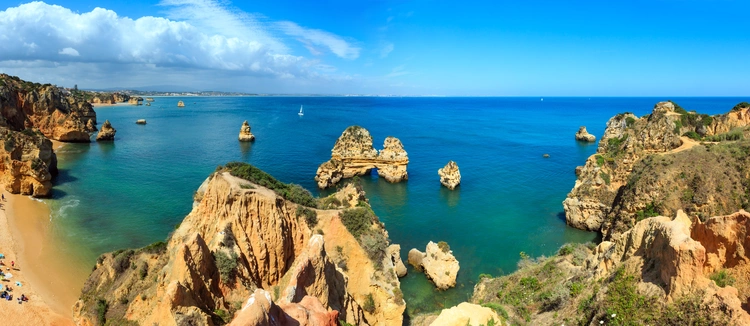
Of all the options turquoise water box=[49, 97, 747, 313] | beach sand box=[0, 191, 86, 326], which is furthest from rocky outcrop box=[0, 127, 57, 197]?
beach sand box=[0, 191, 86, 326]

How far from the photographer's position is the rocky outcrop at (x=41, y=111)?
66825 millimetres

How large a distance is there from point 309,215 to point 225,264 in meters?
5.15

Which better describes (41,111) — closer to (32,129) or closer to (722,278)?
(32,129)

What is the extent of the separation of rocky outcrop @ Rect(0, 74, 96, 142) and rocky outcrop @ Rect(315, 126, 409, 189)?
198 feet

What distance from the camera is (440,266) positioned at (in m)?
26.0

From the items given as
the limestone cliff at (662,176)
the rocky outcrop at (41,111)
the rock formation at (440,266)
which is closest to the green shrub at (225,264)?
the rock formation at (440,266)

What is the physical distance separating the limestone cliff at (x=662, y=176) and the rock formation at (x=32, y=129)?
5744cm

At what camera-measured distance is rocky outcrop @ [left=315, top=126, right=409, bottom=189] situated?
51156 millimetres

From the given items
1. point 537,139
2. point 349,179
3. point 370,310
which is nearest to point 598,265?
point 370,310

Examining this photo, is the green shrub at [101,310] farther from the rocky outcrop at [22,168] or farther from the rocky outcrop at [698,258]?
the rocky outcrop at [22,168]

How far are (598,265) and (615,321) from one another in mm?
4699

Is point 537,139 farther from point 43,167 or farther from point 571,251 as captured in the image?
point 43,167

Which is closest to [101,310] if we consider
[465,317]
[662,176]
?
[465,317]

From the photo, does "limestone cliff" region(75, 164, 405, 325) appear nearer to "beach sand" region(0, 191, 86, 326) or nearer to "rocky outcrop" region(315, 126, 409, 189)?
"beach sand" region(0, 191, 86, 326)
